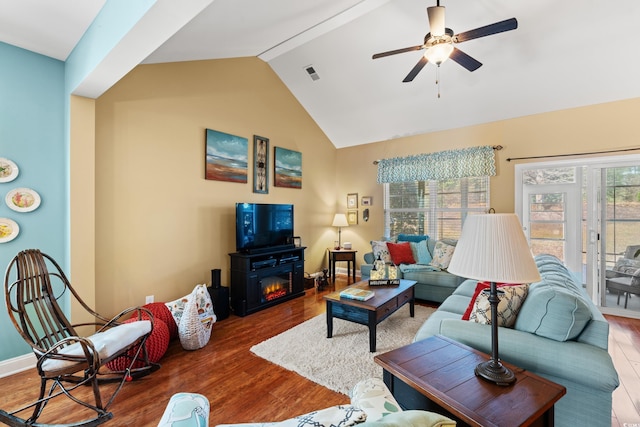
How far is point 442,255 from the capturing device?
4.29 meters

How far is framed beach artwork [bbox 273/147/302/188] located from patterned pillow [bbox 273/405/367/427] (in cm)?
→ 416

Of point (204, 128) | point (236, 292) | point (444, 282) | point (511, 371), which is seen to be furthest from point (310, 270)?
point (511, 371)

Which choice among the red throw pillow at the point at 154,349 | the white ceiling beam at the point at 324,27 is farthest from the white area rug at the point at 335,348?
the white ceiling beam at the point at 324,27

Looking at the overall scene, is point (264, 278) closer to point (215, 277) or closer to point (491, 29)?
point (215, 277)

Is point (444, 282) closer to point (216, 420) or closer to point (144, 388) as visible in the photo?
point (216, 420)

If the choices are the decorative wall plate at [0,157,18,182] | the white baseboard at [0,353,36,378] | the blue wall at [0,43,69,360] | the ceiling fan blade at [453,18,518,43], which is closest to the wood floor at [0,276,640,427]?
the white baseboard at [0,353,36,378]

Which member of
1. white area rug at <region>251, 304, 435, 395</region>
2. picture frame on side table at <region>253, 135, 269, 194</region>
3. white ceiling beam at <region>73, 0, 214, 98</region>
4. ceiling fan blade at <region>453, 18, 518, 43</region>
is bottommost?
white area rug at <region>251, 304, 435, 395</region>

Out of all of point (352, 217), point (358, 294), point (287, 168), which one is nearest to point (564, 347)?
point (358, 294)

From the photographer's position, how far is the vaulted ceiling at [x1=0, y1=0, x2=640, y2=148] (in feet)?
8.33

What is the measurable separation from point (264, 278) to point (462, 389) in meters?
3.01

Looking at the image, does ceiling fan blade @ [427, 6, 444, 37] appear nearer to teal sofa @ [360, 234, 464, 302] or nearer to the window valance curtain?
the window valance curtain

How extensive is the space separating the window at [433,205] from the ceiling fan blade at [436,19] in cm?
290

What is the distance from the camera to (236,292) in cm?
373

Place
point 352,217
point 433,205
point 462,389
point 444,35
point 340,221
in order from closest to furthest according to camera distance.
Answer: point 462,389, point 444,35, point 433,205, point 340,221, point 352,217
